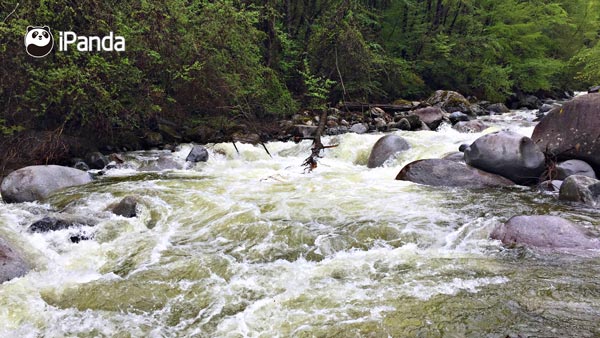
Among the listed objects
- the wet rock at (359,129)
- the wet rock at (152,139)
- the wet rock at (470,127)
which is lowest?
the wet rock at (152,139)

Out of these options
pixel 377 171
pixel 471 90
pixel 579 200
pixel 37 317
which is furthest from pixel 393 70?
pixel 37 317

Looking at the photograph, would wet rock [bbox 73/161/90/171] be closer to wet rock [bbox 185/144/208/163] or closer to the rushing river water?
the rushing river water

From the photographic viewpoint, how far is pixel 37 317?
358 centimetres

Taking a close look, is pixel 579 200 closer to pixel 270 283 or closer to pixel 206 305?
pixel 270 283

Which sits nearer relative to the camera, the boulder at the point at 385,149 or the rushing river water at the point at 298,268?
the rushing river water at the point at 298,268

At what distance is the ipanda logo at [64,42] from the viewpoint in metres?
8.91

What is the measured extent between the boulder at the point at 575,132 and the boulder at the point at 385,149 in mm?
2743

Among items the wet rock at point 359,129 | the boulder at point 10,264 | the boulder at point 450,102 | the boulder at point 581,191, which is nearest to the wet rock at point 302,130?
the wet rock at point 359,129

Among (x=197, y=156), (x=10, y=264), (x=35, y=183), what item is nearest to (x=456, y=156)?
(x=197, y=156)

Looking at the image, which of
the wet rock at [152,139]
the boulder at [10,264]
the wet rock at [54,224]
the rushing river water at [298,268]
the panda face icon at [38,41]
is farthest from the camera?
the wet rock at [152,139]

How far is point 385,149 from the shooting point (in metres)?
9.83

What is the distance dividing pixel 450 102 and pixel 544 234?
47.2 feet

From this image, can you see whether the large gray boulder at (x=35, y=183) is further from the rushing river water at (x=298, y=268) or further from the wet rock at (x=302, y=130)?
the wet rock at (x=302, y=130)

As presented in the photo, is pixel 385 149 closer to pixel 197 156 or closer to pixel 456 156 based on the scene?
pixel 456 156
